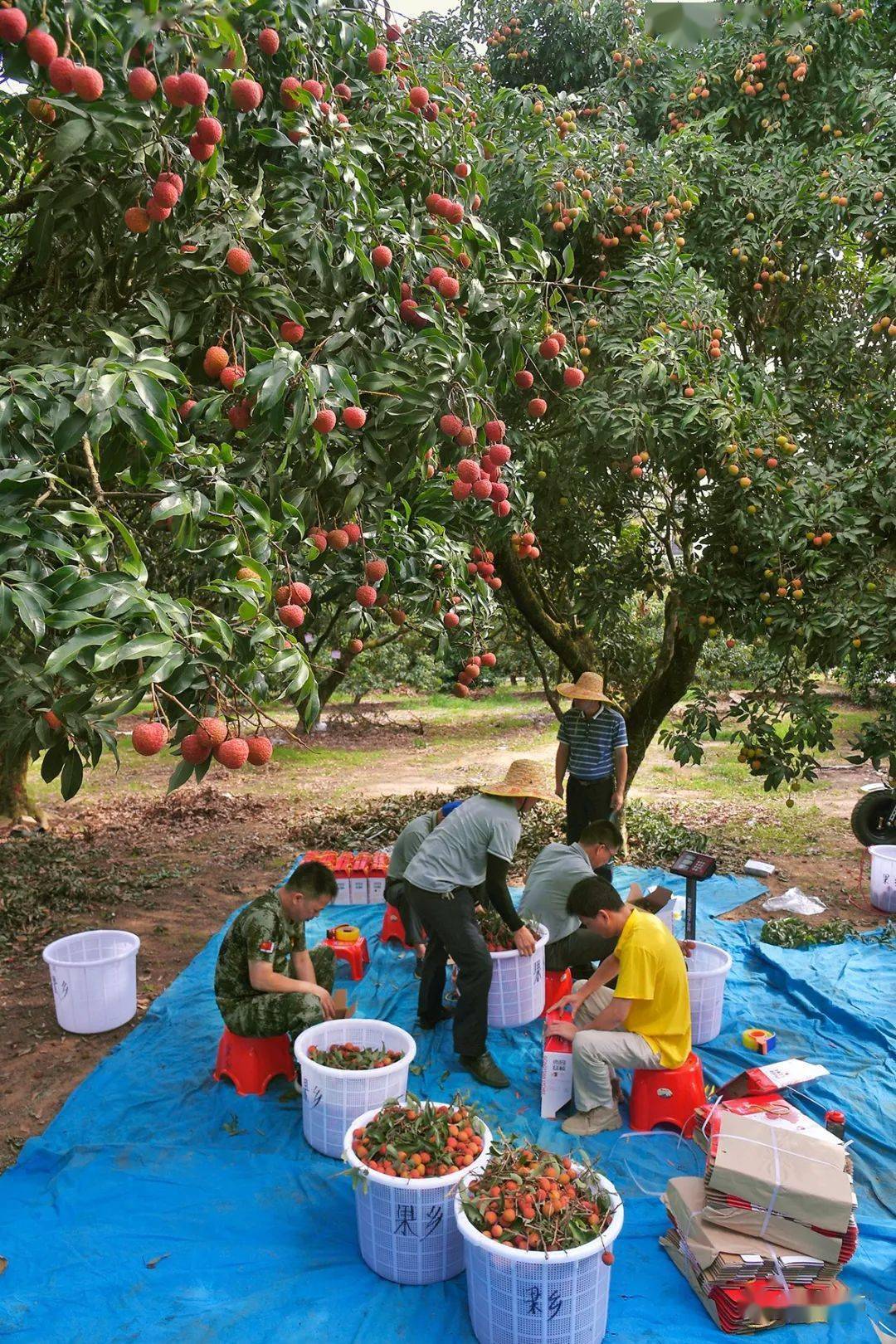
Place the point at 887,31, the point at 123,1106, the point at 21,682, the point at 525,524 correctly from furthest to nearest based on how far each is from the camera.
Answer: the point at 887,31, the point at 525,524, the point at 123,1106, the point at 21,682

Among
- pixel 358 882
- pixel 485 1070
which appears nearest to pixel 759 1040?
pixel 485 1070

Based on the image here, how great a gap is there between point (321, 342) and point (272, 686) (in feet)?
3.89

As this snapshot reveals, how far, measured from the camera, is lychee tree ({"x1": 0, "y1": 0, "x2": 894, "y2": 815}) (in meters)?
2.14

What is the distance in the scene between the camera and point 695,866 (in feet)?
14.0

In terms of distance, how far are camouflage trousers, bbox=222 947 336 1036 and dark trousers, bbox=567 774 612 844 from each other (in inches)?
105

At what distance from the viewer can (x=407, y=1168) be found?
2.63 meters

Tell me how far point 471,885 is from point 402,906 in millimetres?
1183

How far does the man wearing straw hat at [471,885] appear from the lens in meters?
3.78

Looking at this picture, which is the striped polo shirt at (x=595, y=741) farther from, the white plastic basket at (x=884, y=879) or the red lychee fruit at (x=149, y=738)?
the red lychee fruit at (x=149, y=738)

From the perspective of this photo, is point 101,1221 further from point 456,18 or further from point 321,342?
point 456,18

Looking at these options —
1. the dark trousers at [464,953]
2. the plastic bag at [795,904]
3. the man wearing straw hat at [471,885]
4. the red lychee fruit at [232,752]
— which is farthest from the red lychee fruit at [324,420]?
the plastic bag at [795,904]

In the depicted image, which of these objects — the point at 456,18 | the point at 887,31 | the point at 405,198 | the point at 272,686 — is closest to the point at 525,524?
the point at 405,198

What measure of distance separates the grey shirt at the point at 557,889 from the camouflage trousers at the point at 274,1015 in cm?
118

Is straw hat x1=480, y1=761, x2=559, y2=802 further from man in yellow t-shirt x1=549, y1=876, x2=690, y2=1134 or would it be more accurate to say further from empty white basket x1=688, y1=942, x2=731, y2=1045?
empty white basket x1=688, y1=942, x2=731, y2=1045
